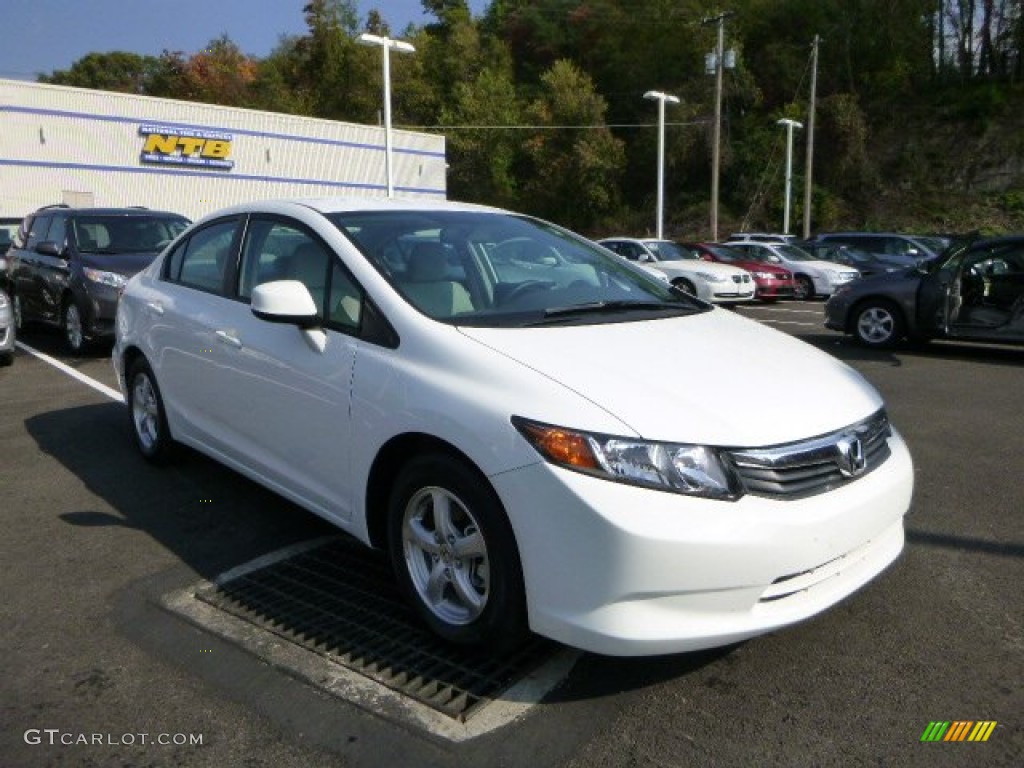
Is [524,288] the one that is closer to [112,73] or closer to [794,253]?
[794,253]

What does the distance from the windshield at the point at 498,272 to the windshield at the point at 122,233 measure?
286 inches

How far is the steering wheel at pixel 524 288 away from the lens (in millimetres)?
3684

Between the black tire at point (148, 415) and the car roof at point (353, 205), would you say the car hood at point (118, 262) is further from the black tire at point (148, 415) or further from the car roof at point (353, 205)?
the car roof at point (353, 205)

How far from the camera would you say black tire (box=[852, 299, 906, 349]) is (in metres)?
11.0

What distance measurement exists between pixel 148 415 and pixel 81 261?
5.25m

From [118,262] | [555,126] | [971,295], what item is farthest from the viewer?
[555,126]

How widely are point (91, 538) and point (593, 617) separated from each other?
2861 mm

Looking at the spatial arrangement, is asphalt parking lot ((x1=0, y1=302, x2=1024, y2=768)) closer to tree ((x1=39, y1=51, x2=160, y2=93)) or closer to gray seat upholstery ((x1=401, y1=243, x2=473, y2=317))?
gray seat upholstery ((x1=401, y1=243, x2=473, y2=317))

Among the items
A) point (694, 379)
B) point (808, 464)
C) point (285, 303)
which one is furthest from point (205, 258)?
point (808, 464)

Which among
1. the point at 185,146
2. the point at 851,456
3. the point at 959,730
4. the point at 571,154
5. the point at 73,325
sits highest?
the point at 571,154

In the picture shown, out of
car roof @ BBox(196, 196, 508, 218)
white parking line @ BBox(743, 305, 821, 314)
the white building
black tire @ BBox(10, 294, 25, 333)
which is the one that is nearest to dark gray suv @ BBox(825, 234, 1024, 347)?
white parking line @ BBox(743, 305, 821, 314)

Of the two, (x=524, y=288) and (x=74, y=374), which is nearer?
(x=524, y=288)

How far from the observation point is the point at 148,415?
17.9 ft

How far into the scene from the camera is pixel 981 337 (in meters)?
9.99
